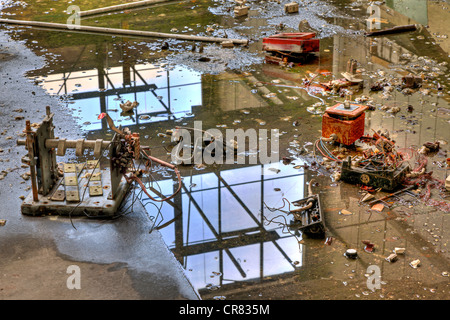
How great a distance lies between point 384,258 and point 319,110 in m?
4.54

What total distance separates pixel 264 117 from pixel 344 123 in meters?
1.83

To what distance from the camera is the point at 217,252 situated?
7668 mm

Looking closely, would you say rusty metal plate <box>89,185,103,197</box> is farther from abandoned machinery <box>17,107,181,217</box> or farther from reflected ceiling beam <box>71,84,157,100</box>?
reflected ceiling beam <box>71,84,157,100</box>

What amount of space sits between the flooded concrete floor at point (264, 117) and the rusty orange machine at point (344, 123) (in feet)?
1.48

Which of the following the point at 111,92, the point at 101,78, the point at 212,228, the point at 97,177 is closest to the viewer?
the point at 212,228

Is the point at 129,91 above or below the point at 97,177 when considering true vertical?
above

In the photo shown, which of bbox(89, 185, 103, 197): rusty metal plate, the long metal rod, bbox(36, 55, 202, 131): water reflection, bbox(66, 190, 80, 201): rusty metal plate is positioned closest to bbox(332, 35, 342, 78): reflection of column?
the long metal rod

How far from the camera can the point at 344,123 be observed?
989 cm

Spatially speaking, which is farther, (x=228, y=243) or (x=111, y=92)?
(x=111, y=92)

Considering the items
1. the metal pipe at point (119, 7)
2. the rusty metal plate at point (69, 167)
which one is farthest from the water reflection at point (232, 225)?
the metal pipe at point (119, 7)

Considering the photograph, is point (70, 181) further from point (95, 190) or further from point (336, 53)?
point (336, 53)

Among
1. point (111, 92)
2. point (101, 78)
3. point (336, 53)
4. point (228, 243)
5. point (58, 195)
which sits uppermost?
point (336, 53)

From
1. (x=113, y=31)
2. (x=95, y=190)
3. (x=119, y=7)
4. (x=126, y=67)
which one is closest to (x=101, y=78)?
(x=126, y=67)

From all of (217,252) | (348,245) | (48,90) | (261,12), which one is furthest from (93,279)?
(261,12)
